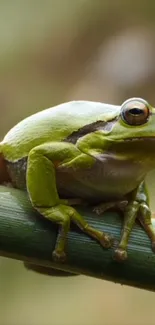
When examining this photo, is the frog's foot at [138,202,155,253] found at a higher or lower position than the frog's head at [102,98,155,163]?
lower

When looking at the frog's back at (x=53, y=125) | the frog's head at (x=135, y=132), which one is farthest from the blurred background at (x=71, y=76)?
the frog's head at (x=135, y=132)

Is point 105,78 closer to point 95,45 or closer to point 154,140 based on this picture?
point 95,45

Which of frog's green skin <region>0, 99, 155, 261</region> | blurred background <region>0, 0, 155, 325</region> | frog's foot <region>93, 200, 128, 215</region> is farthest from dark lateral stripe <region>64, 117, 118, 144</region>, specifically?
blurred background <region>0, 0, 155, 325</region>

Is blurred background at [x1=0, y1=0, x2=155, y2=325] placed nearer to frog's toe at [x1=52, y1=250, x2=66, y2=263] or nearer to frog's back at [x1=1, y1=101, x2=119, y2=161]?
frog's back at [x1=1, y1=101, x2=119, y2=161]

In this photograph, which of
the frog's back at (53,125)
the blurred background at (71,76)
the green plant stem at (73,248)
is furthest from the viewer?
the blurred background at (71,76)

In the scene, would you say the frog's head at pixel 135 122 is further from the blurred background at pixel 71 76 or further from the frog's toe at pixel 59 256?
the blurred background at pixel 71 76

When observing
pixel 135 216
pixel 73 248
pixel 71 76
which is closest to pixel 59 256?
pixel 73 248

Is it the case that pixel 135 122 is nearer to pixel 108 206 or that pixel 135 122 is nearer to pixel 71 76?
pixel 108 206
